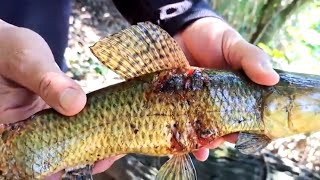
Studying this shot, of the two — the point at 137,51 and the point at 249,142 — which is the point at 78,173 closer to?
the point at 137,51

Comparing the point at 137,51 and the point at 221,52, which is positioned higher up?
the point at 137,51

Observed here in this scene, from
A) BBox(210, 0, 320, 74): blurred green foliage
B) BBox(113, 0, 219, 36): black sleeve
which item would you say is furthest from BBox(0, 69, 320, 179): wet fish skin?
BBox(210, 0, 320, 74): blurred green foliage

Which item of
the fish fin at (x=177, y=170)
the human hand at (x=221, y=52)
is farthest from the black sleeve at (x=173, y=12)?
the fish fin at (x=177, y=170)

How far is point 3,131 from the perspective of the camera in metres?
2.08

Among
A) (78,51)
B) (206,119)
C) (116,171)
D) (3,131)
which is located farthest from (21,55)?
(78,51)

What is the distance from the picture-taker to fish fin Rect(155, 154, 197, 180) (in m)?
2.18

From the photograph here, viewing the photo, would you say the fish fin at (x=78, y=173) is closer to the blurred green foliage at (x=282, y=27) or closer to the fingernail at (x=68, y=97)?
the fingernail at (x=68, y=97)

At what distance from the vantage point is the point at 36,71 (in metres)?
2.21

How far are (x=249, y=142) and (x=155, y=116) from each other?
345 millimetres

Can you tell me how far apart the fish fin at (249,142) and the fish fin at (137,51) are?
1.18 ft

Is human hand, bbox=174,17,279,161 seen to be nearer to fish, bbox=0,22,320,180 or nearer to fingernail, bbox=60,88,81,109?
fish, bbox=0,22,320,180

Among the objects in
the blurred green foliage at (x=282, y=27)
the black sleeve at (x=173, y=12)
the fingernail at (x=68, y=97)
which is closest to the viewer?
the fingernail at (x=68, y=97)

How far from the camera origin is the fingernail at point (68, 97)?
203 centimetres

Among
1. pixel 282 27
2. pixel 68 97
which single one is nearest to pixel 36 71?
pixel 68 97
